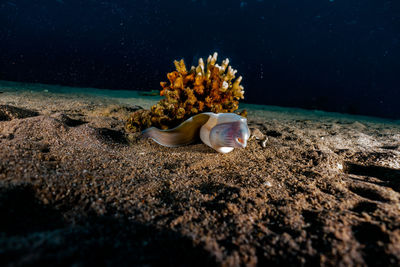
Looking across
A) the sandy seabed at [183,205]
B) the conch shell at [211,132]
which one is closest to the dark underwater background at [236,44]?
the conch shell at [211,132]

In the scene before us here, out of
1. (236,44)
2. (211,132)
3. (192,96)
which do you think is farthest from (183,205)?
(236,44)

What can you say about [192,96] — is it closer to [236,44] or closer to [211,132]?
[211,132]

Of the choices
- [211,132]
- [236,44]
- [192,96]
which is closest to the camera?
[211,132]

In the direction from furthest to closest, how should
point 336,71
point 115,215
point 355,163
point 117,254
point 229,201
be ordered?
point 336,71
point 355,163
point 229,201
point 115,215
point 117,254

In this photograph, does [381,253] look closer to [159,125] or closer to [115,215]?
[115,215]

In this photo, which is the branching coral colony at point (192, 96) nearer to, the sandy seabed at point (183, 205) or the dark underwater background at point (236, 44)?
the sandy seabed at point (183, 205)

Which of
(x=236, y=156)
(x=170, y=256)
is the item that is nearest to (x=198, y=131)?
(x=236, y=156)

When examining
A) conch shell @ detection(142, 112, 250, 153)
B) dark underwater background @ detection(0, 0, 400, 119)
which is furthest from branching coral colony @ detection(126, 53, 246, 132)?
dark underwater background @ detection(0, 0, 400, 119)
